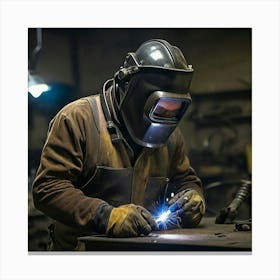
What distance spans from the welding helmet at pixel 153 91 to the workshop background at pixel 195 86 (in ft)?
0.27

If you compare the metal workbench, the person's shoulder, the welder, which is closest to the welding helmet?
the welder

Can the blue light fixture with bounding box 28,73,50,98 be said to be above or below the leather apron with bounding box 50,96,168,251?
above

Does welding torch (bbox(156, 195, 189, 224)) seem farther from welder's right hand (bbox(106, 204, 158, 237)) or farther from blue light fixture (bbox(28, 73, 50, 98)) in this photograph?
blue light fixture (bbox(28, 73, 50, 98))

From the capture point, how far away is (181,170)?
210 cm

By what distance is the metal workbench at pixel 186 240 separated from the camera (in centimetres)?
196

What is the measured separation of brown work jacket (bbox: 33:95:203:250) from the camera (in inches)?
79.0

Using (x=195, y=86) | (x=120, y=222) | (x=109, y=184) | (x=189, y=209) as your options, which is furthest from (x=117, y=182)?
(x=195, y=86)

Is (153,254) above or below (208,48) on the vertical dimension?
below

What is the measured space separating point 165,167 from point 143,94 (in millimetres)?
301

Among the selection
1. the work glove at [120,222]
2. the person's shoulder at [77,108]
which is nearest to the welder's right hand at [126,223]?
the work glove at [120,222]

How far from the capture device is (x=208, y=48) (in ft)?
7.00
